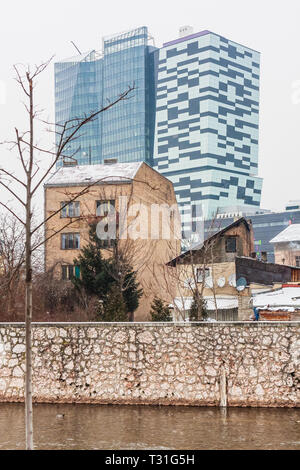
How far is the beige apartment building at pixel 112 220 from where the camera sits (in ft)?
158

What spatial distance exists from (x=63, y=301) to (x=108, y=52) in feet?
555

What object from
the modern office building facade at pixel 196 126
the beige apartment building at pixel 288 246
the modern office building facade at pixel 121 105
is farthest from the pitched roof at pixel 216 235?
the modern office building facade at pixel 121 105

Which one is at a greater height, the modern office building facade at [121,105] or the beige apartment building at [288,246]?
the modern office building facade at [121,105]

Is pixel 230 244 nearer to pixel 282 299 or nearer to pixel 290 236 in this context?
pixel 282 299

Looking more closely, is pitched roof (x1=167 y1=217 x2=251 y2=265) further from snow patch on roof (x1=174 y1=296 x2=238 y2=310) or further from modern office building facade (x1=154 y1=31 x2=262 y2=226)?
modern office building facade (x1=154 y1=31 x2=262 y2=226)

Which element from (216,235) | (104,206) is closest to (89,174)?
(104,206)

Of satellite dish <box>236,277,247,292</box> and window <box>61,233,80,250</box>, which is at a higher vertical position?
window <box>61,233,80,250</box>

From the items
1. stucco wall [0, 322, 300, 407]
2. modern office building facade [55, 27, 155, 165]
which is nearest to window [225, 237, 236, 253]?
stucco wall [0, 322, 300, 407]

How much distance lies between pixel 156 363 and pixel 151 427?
2658 millimetres

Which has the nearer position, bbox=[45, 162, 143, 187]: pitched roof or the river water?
the river water

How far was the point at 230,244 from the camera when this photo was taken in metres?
48.2

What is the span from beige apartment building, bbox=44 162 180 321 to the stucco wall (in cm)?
→ 2717

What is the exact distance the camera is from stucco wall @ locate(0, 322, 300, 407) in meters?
17.3

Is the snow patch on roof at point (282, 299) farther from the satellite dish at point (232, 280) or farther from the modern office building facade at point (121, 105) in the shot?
the modern office building facade at point (121, 105)
